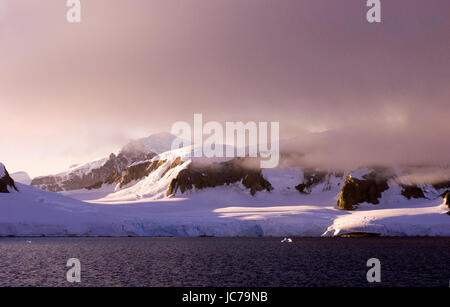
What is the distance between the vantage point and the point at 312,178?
178000 mm

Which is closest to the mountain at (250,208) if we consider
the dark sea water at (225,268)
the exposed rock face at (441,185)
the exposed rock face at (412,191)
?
the exposed rock face at (412,191)

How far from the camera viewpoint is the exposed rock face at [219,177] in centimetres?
18175

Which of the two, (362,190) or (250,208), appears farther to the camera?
(362,190)

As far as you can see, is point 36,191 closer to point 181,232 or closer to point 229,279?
point 181,232

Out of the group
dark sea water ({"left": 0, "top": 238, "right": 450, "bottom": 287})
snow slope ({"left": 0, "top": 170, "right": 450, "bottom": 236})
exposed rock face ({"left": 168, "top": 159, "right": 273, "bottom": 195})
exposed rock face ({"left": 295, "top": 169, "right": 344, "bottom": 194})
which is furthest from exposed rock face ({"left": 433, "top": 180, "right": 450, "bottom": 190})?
dark sea water ({"left": 0, "top": 238, "right": 450, "bottom": 287})

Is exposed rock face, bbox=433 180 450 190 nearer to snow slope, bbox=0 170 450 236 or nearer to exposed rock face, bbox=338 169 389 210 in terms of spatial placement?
exposed rock face, bbox=338 169 389 210

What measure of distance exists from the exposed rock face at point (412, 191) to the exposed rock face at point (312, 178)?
31882mm

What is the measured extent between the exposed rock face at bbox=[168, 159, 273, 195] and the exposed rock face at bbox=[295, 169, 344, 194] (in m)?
13.3

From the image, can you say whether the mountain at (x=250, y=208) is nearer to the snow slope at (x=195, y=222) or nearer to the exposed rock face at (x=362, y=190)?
the snow slope at (x=195, y=222)

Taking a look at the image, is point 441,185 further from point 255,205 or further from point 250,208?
point 250,208

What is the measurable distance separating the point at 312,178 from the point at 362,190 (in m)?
33.7

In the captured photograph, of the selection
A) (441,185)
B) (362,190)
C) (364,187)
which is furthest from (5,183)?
(441,185)
